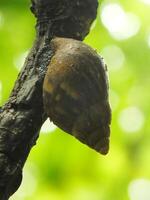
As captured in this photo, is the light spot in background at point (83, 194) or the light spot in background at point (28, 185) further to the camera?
the light spot in background at point (28, 185)

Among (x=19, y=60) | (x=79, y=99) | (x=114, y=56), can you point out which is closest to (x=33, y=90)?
(x=79, y=99)

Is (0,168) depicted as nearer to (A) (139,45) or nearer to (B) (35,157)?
(B) (35,157)

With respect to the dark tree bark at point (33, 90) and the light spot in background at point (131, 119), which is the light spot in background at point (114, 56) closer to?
the light spot in background at point (131, 119)

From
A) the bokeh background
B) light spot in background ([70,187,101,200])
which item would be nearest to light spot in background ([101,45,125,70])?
the bokeh background

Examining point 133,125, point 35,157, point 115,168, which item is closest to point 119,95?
point 133,125

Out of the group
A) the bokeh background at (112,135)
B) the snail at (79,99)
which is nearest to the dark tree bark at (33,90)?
the snail at (79,99)

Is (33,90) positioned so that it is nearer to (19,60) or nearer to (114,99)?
(19,60)
